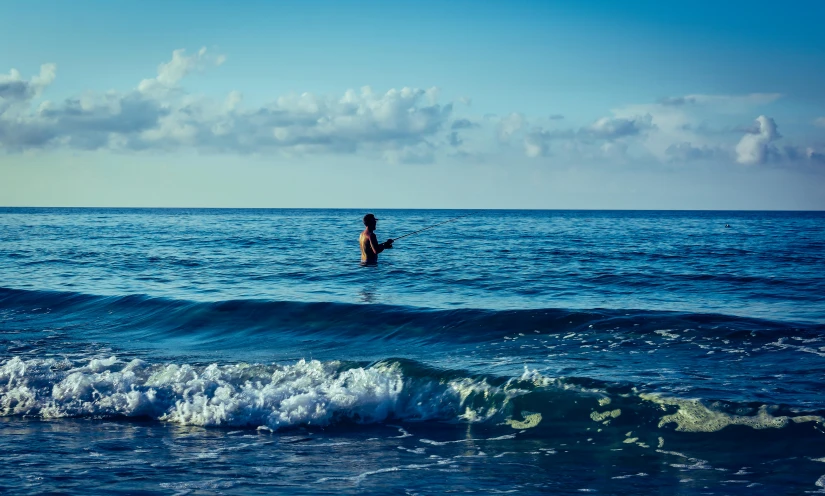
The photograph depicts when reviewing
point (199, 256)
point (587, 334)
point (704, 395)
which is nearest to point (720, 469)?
point (704, 395)

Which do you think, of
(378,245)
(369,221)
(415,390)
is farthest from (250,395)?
(369,221)

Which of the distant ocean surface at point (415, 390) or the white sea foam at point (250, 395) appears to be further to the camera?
the white sea foam at point (250, 395)

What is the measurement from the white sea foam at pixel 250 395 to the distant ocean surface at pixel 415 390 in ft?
0.09

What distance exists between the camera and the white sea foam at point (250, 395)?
8.62 metres

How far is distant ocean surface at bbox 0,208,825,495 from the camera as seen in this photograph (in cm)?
667

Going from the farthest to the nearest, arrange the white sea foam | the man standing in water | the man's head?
the man standing in water → the man's head → the white sea foam

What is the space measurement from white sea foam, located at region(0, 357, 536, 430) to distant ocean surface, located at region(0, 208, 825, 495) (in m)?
0.03

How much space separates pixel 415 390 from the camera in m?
9.32

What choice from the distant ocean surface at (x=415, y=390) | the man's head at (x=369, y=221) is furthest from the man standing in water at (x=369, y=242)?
the distant ocean surface at (x=415, y=390)

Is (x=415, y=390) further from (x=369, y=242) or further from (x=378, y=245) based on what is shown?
(x=369, y=242)

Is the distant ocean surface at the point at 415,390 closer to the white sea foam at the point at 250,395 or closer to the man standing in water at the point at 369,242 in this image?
the white sea foam at the point at 250,395

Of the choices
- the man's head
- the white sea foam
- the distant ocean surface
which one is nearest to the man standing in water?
the man's head

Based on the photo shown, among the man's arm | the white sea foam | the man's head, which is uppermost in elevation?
the man's head

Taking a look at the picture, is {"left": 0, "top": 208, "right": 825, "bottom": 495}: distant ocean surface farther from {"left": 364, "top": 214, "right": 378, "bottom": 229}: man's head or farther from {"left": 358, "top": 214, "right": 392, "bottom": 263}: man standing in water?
{"left": 364, "top": 214, "right": 378, "bottom": 229}: man's head
